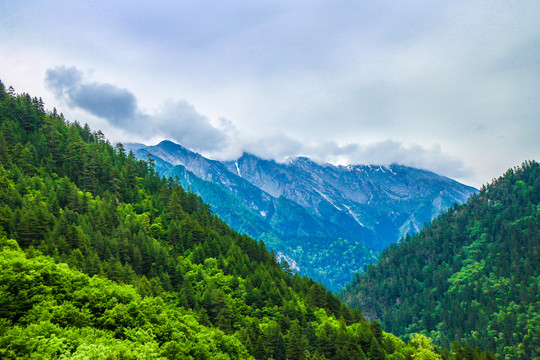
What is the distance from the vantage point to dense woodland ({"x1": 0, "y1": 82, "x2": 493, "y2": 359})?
36.8 meters

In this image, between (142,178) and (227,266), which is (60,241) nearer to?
(227,266)

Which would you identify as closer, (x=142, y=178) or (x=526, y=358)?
(x=142, y=178)

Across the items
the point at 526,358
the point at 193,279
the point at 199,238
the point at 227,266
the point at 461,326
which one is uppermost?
the point at 461,326

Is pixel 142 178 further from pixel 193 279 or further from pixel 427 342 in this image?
pixel 427 342

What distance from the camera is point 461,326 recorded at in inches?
7525

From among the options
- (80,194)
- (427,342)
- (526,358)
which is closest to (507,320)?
(526,358)

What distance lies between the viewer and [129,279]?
65.0 metres

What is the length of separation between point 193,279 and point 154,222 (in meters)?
26.5

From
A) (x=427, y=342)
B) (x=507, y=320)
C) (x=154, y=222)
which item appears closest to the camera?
(x=427, y=342)

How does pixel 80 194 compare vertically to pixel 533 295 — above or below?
below

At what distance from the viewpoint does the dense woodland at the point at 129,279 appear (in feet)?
121

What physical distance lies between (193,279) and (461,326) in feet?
575

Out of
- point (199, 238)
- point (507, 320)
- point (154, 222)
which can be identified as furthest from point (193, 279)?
point (507, 320)

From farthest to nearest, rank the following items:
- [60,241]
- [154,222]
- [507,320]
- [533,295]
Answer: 1. [533,295]
2. [507,320]
3. [154,222]
4. [60,241]
